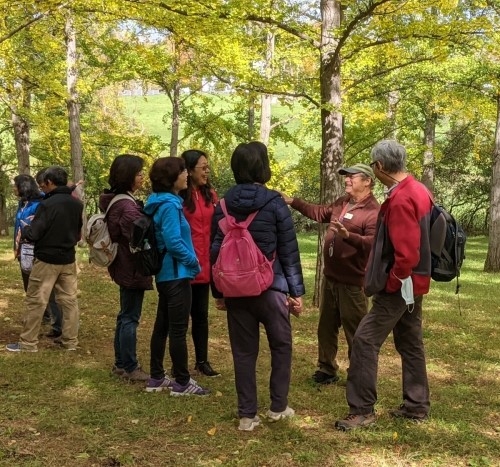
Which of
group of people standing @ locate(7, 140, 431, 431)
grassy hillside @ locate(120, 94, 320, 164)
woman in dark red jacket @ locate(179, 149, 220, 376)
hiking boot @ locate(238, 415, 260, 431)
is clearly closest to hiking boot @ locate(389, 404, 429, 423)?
group of people standing @ locate(7, 140, 431, 431)

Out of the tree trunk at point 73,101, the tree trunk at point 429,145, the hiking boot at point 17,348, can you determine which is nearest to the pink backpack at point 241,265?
the hiking boot at point 17,348

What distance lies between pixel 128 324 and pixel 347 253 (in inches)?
77.3

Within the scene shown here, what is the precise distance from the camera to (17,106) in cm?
1655

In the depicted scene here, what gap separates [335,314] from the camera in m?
5.30

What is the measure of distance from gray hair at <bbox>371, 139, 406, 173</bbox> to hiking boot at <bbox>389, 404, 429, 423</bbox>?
69.3 inches

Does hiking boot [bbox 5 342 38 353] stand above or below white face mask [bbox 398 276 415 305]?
below

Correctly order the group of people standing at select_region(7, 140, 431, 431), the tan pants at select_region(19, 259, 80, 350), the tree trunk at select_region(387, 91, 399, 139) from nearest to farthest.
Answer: the group of people standing at select_region(7, 140, 431, 431) < the tan pants at select_region(19, 259, 80, 350) < the tree trunk at select_region(387, 91, 399, 139)

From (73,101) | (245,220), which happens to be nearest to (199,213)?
(245,220)

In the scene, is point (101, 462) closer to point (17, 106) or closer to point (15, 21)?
point (15, 21)

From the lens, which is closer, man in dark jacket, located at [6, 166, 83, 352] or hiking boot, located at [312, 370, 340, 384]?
hiking boot, located at [312, 370, 340, 384]

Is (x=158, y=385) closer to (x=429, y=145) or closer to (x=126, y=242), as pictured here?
(x=126, y=242)

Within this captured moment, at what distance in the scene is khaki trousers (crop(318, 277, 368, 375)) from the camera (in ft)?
16.5

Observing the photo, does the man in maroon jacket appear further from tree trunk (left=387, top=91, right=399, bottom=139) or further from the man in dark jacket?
tree trunk (left=387, top=91, right=399, bottom=139)

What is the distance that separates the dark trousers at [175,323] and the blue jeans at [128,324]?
1.19 feet
